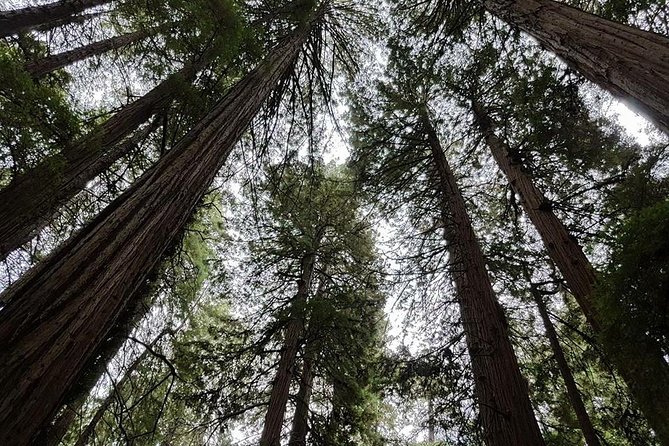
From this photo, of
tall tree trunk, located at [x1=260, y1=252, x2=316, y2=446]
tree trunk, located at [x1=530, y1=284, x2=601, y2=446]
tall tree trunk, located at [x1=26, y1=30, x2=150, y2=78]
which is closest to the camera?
tall tree trunk, located at [x1=26, y1=30, x2=150, y2=78]

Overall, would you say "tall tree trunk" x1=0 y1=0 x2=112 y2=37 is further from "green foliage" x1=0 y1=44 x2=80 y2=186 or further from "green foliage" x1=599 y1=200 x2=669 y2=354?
"green foliage" x1=599 y1=200 x2=669 y2=354

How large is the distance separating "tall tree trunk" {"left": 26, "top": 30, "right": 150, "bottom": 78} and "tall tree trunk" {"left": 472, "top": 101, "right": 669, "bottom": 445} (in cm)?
545

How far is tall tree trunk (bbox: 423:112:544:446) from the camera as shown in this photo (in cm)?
338

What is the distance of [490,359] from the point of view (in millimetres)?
3938

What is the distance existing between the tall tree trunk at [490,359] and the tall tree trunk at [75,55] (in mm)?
5359

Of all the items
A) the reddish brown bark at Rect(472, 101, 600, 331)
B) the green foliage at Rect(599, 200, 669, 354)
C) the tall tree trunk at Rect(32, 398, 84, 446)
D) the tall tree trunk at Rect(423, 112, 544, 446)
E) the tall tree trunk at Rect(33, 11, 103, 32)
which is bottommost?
the tall tree trunk at Rect(32, 398, 84, 446)

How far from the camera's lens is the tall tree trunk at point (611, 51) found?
6.75 ft

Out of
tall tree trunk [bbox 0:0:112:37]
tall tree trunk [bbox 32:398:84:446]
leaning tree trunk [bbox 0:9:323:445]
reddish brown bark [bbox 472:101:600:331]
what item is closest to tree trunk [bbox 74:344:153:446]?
tall tree trunk [bbox 32:398:84:446]

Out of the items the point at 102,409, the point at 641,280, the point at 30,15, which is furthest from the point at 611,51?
the point at 30,15

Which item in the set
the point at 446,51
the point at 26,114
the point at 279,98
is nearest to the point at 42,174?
the point at 26,114

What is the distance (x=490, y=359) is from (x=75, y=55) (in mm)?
8440

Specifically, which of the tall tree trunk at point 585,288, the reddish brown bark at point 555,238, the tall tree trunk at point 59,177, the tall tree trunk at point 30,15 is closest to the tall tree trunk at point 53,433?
the tall tree trunk at point 59,177

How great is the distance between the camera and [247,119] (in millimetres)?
3645

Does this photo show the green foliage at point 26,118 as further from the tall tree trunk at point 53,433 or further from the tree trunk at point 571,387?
the tree trunk at point 571,387
